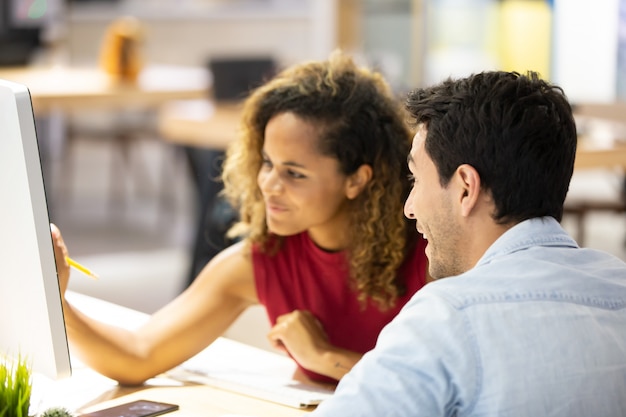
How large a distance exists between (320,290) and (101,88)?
3164 mm

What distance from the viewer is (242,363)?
1941 mm

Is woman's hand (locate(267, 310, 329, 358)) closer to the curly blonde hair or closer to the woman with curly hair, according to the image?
the woman with curly hair

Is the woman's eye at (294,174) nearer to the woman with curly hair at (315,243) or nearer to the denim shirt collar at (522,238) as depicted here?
the woman with curly hair at (315,243)

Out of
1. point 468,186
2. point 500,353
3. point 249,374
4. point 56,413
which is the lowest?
point 249,374

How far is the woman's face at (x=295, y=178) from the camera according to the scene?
1.94 m

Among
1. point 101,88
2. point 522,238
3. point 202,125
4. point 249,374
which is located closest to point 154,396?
point 249,374

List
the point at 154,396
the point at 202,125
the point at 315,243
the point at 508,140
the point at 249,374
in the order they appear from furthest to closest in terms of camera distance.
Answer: the point at 202,125, the point at 315,243, the point at 249,374, the point at 154,396, the point at 508,140

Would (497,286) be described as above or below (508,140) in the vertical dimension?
below

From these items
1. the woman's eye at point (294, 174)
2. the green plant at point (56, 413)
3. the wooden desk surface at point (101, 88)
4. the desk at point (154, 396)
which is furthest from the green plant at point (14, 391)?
the wooden desk surface at point (101, 88)

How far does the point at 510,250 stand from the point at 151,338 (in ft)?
2.74

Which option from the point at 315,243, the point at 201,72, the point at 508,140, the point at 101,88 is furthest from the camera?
the point at 201,72

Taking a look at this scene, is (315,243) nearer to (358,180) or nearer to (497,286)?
(358,180)

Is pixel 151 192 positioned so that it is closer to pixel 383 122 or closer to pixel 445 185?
pixel 383 122

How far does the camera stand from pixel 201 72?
6.04 meters
